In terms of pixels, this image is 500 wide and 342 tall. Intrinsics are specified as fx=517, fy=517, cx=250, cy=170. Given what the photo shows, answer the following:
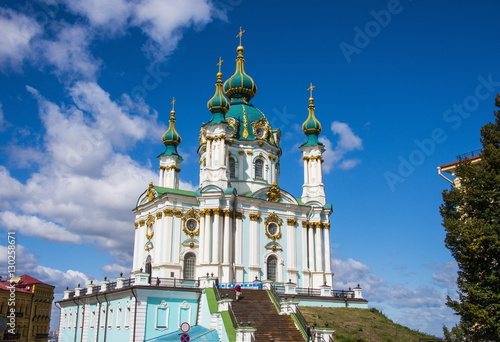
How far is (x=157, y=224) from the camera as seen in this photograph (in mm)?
37562

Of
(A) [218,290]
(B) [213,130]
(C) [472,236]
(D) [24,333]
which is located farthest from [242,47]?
(D) [24,333]

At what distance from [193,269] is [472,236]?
2237 centimetres

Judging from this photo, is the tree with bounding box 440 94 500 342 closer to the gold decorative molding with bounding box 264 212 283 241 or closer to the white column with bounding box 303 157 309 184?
the gold decorative molding with bounding box 264 212 283 241

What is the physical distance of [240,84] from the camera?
45.0 meters

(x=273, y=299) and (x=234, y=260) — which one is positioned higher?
(x=234, y=260)

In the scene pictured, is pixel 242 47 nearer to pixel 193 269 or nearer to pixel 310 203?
pixel 310 203

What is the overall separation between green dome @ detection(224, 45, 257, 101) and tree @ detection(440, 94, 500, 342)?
27082mm

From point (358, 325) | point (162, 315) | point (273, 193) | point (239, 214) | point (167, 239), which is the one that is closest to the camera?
point (162, 315)

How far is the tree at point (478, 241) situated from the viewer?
18438mm

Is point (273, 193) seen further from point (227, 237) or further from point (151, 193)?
point (151, 193)

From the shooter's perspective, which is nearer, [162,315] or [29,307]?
[162,315]

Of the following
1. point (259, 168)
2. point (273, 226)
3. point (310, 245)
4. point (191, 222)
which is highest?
point (259, 168)

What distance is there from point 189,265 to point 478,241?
Answer: 73.6 feet

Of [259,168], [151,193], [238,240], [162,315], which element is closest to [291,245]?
[238,240]
